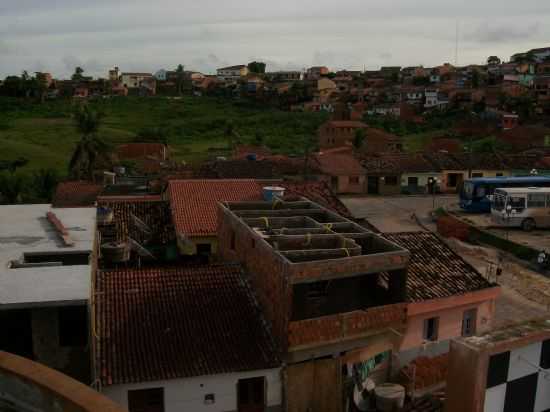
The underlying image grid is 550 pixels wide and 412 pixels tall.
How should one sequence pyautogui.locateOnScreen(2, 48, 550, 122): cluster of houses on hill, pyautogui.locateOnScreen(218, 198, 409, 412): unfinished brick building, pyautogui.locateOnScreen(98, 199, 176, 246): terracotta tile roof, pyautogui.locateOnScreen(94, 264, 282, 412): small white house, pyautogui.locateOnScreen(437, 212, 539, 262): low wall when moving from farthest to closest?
pyautogui.locateOnScreen(2, 48, 550, 122): cluster of houses on hill, pyautogui.locateOnScreen(437, 212, 539, 262): low wall, pyautogui.locateOnScreen(98, 199, 176, 246): terracotta tile roof, pyautogui.locateOnScreen(218, 198, 409, 412): unfinished brick building, pyautogui.locateOnScreen(94, 264, 282, 412): small white house

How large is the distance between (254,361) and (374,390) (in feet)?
11.3

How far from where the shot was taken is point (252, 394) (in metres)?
13.7

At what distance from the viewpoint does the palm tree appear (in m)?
45.2

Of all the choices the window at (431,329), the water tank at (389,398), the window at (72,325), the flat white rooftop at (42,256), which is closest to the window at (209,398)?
the window at (72,325)

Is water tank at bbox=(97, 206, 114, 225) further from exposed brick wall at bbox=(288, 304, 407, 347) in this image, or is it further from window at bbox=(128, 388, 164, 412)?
exposed brick wall at bbox=(288, 304, 407, 347)

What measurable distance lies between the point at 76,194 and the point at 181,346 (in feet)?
76.2

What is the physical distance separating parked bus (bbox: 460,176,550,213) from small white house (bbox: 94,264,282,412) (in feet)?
90.6

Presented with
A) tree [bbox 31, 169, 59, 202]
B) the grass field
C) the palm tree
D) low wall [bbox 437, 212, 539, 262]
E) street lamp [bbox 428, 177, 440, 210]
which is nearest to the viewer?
low wall [bbox 437, 212, 539, 262]

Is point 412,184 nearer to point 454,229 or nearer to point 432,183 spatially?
point 432,183

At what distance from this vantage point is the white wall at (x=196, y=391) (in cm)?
1267

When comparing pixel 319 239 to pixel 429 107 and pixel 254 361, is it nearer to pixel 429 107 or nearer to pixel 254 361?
pixel 254 361

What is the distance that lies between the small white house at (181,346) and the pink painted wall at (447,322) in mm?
4416

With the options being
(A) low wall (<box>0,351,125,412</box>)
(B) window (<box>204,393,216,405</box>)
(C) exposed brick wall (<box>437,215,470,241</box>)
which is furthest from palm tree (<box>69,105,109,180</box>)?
(A) low wall (<box>0,351,125,412</box>)

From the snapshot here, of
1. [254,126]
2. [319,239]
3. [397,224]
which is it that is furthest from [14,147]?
[319,239]
